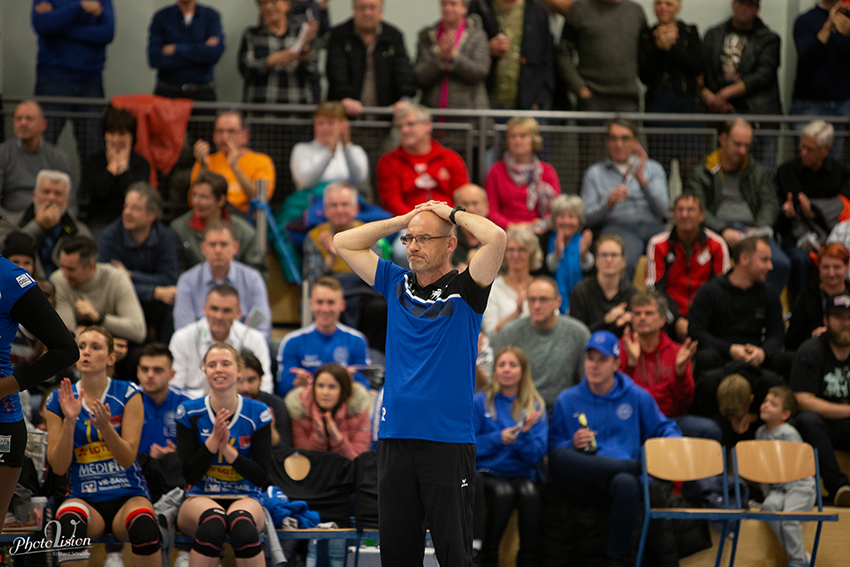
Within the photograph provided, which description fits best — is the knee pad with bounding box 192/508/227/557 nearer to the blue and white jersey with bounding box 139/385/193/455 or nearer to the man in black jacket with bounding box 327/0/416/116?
the blue and white jersey with bounding box 139/385/193/455

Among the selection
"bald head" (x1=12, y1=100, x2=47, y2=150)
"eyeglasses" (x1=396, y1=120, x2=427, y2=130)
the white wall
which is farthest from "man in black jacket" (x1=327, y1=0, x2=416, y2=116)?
"bald head" (x1=12, y1=100, x2=47, y2=150)

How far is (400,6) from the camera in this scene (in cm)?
1018

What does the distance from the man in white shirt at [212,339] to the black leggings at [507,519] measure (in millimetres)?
1644

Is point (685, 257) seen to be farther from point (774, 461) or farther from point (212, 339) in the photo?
point (212, 339)

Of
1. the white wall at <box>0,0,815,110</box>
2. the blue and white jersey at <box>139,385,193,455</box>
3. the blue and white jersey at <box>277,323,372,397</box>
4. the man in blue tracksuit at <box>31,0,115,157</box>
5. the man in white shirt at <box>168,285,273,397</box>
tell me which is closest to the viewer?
the blue and white jersey at <box>139,385,193,455</box>

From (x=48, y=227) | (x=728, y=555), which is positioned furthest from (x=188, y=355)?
(x=728, y=555)

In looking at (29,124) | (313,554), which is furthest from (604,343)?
(29,124)

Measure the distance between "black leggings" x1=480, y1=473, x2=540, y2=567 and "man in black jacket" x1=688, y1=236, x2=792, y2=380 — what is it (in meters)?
2.08

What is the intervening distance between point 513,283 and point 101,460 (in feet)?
11.2

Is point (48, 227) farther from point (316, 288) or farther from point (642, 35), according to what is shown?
point (642, 35)

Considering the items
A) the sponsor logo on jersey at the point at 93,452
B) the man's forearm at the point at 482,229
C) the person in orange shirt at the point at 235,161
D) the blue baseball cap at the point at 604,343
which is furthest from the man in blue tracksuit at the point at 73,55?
the man's forearm at the point at 482,229

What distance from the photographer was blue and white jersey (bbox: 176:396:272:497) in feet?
16.1

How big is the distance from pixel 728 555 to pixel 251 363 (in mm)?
3147

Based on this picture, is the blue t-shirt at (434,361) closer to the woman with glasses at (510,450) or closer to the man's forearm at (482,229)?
the man's forearm at (482,229)
